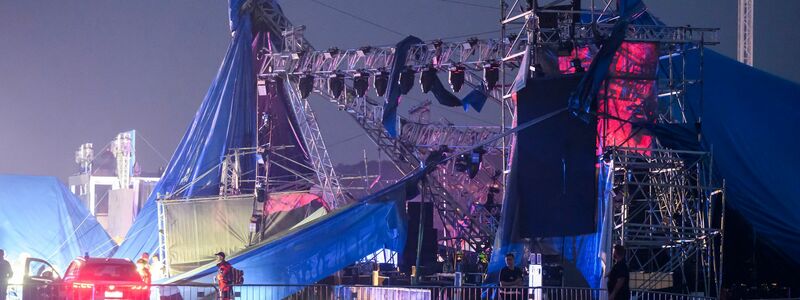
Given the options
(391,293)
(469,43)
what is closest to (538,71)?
(469,43)

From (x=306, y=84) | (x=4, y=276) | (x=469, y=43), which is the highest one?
(x=469, y=43)

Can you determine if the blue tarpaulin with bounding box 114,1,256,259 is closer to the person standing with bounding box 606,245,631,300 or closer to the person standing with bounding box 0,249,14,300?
the person standing with bounding box 0,249,14,300

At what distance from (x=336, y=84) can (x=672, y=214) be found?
45.2 ft

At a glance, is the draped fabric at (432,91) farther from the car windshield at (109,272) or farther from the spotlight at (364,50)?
the car windshield at (109,272)

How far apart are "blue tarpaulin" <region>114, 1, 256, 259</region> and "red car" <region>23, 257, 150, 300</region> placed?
1170 centimetres

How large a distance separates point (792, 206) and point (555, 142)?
20.5ft

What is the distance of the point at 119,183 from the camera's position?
60.1 metres

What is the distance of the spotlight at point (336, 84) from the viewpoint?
3566cm

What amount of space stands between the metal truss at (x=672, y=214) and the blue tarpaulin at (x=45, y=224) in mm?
21024

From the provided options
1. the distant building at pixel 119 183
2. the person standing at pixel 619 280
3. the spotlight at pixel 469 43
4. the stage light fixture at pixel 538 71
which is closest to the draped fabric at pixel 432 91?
the spotlight at pixel 469 43

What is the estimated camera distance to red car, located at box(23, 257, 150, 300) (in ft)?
67.9

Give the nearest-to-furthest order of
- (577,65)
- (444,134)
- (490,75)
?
1. (577,65)
2. (490,75)
3. (444,134)

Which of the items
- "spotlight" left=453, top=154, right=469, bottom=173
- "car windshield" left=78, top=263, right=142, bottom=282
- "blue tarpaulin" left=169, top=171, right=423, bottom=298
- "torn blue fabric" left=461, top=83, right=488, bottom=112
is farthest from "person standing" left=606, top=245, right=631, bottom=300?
"spotlight" left=453, top=154, right=469, bottom=173

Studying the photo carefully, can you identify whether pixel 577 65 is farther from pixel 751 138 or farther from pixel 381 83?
pixel 381 83
